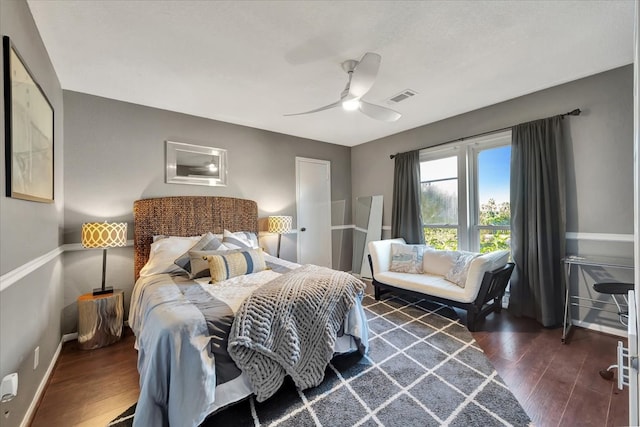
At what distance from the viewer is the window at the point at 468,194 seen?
3.36m

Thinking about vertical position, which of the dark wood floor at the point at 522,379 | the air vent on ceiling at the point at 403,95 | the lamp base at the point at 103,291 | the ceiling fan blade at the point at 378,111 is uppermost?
the air vent on ceiling at the point at 403,95

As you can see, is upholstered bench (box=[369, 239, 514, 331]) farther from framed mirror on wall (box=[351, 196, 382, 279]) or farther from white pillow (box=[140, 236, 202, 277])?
white pillow (box=[140, 236, 202, 277])

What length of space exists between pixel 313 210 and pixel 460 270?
8.20 ft

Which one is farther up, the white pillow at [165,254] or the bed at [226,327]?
the white pillow at [165,254]

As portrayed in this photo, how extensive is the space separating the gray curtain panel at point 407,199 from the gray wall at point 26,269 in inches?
159

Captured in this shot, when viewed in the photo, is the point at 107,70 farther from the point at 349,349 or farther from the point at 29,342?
the point at 349,349

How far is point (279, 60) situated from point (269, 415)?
8.66 feet

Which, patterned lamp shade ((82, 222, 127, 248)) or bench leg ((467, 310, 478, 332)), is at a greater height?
patterned lamp shade ((82, 222, 127, 248))

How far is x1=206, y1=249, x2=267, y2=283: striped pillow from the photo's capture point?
2.37 meters

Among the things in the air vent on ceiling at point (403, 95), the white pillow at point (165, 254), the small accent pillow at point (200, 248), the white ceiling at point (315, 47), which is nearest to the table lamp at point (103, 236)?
the white pillow at point (165, 254)

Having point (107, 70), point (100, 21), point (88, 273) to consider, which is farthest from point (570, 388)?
point (107, 70)

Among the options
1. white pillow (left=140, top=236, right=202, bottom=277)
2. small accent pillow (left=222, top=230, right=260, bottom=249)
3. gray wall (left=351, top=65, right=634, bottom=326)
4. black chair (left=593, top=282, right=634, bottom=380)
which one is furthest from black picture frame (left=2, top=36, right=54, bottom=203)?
gray wall (left=351, top=65, right=634, bottom=326)

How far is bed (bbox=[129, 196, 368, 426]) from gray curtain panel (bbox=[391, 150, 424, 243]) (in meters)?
2.20

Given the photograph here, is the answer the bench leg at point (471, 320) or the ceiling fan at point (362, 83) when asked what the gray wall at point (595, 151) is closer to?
the bench leg at point (471, 320)
